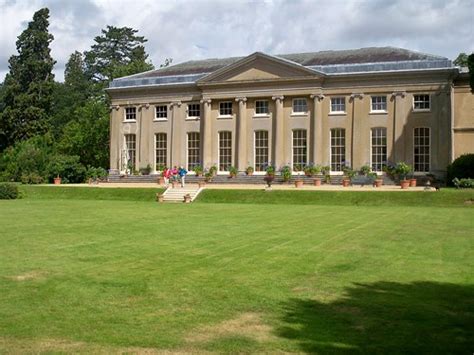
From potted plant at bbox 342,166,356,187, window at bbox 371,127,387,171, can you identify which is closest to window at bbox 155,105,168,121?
potted plant at bbox 342,166,356,187

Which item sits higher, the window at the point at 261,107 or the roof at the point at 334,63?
the roof at the point at 334,63

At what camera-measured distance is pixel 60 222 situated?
16.0 metres

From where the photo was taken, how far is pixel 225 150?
134 ft

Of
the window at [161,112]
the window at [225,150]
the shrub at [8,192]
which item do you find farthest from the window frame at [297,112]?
the shrub at [8,192]

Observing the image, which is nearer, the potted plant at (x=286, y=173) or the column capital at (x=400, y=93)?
the column capital at (x=400, y=93)

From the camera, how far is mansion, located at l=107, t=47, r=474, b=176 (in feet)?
119

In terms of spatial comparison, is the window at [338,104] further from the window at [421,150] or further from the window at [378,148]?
the window at [421,150]

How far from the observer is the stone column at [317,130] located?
3794cm

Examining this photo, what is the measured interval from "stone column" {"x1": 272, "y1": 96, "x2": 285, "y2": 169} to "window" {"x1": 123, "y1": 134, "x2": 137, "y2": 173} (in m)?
11.8

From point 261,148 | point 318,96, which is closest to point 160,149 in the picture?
point 261,148

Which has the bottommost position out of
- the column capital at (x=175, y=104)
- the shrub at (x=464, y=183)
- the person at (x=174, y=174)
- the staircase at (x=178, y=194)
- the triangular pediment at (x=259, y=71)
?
the staircase at (x=178, y=194)

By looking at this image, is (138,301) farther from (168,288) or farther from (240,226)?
(240,226)

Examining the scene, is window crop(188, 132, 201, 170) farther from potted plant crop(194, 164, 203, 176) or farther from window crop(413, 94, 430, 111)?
window crop(413, 94, 430, 111)

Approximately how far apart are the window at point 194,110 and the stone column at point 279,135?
244 inches
